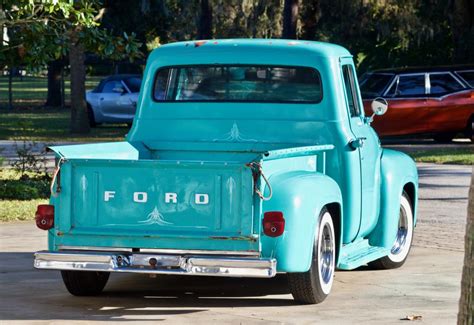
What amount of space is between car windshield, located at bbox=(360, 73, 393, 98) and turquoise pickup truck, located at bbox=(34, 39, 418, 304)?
52.1ft

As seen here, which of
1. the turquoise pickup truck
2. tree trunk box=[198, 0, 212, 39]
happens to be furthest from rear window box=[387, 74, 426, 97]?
the turquoise pickup truck

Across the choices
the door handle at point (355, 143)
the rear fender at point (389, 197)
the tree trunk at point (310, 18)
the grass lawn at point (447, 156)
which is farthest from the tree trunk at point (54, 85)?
the door handle at point (355, 143)

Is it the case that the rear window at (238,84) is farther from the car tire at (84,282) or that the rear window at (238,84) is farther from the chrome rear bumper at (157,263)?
the chrome rear bumper at (157,263)

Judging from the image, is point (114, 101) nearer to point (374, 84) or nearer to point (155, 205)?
point (374, 84)

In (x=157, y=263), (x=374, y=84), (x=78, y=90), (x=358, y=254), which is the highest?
(x=157, y=263)

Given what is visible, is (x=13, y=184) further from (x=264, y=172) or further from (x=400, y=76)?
(x=400, y=76)

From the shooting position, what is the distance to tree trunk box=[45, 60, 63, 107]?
4644cm

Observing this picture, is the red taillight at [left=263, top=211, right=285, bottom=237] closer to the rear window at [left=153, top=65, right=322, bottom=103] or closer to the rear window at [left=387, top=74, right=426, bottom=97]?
the rear window at [left=153, top=65, right=322, bottom=103]

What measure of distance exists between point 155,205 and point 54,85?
130 feet

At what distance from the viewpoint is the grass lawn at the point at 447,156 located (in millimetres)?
22219

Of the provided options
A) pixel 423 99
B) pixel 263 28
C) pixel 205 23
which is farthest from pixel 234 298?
pixel 263 28

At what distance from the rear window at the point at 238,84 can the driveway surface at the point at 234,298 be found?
1529 millimetres

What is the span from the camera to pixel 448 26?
38.5 m

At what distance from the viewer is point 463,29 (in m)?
33.0
